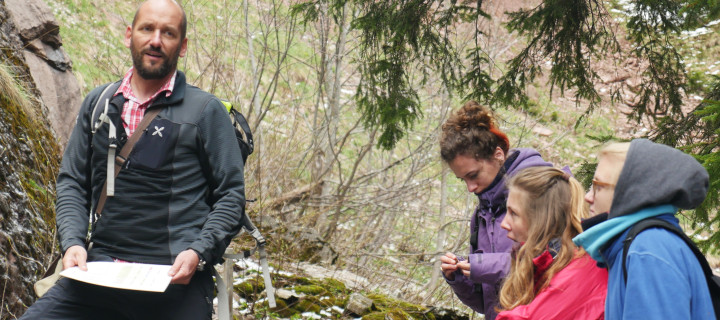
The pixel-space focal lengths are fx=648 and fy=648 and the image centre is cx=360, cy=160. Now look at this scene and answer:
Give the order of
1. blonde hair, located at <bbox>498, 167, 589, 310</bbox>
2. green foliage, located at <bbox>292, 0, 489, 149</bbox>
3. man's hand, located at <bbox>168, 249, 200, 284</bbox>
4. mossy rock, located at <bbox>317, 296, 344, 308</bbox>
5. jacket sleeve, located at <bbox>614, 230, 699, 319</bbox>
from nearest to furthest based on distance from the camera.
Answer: jacket sleeve, located at <bbox>614, 230, 699, 319</bbox>
man's hand, located at <bbox>168, 249, 200, 284</bbox>
blonde hair, located at <bbox>498, 167, 589, 310</bbox>
mossy rock, located at <bbox>317, 296, 344, 308</bbox>
green foliage, located at <bbox>292, 0, 489, 149</bbox>

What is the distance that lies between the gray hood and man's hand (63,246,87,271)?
1.80 metres

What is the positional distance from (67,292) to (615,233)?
1876 mm

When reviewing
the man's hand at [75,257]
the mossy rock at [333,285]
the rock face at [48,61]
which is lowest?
the mossy rock at [333,285]

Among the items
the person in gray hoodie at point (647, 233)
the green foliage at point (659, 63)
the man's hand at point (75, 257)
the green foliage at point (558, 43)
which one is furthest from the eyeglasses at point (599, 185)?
the green foliage at point (659, 63)

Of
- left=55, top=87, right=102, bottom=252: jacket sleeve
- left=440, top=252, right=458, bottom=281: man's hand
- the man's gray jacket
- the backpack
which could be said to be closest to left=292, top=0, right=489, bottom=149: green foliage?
left=440, top=252, right=458, bottom=281: man's hand

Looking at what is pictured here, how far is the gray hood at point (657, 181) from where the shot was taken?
1899mm

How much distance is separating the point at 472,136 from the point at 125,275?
5.37ft

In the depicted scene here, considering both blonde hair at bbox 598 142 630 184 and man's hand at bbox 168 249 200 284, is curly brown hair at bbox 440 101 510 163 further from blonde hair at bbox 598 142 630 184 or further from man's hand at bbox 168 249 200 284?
man's hand at bbox 168 249 200 284

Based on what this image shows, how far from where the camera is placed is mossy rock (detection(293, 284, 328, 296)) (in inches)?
209

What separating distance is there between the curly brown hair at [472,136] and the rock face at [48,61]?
17.7 feet

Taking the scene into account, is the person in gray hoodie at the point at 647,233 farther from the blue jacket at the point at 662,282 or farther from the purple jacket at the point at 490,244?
the purple jacket at the point at 490,244

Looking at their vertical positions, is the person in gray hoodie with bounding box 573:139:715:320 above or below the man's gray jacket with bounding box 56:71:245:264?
below

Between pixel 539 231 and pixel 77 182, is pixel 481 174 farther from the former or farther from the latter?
pixel 77 182

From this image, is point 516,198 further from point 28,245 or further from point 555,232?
point 28,245
